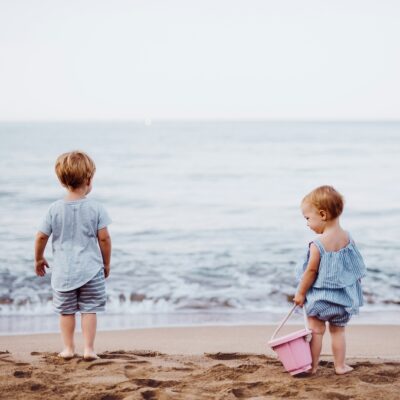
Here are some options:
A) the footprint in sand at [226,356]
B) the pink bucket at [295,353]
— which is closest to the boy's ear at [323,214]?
the pink bucket at [295,353]

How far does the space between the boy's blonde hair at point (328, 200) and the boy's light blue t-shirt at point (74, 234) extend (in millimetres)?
1332

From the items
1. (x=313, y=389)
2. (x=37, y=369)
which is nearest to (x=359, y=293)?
(x=313, y=389)

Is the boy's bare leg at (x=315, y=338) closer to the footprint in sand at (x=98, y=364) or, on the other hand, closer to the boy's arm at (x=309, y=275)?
the boy's arm at (x=309, y=275)

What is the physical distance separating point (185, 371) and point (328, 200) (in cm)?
129

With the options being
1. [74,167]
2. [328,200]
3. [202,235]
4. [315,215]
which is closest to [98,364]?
[74,167]

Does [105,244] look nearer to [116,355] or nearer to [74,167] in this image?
[74,167]

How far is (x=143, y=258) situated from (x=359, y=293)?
5.95 m

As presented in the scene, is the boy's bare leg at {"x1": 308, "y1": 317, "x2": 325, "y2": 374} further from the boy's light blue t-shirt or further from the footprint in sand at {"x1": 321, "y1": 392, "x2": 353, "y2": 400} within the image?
the boy's light blue t-shirt

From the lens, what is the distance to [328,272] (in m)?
3.95

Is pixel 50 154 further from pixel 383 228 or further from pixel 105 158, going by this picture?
pixel 383 228

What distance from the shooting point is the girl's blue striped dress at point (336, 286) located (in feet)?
12.9

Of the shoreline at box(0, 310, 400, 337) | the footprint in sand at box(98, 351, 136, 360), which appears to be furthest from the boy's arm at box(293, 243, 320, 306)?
the shoreline at box(0, 310, 400, 337)

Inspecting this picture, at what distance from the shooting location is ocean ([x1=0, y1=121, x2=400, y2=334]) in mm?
6867

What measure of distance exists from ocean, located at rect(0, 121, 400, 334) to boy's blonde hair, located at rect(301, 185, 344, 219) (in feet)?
8.37
